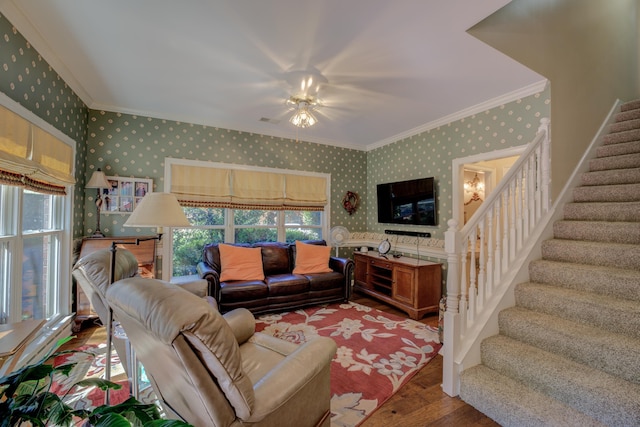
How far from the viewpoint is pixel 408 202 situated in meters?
4.50

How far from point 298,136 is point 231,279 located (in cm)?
256

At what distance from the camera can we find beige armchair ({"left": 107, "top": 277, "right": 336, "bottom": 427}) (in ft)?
3.21

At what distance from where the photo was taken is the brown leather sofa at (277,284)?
346 cm

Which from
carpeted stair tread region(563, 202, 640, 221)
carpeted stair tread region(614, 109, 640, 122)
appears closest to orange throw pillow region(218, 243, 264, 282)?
carpeted stair tread region(563, 202, 640, 221)

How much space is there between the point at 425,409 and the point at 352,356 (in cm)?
83

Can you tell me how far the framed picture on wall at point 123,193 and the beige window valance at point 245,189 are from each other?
1.23ft

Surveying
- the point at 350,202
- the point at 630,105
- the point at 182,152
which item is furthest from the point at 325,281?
the point at 630,105

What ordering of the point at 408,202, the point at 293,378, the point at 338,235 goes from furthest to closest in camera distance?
the point at 338,235, the point at 408,202, the point at 293,378

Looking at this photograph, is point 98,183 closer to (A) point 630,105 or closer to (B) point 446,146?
(B) point 446,146

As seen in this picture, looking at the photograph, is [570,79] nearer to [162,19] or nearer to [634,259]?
[634,259]

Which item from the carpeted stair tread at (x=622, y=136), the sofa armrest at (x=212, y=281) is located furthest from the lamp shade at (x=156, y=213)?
the carpeted stair tread at (x=622, y=136)

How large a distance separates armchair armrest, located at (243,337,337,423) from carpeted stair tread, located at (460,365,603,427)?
106cm

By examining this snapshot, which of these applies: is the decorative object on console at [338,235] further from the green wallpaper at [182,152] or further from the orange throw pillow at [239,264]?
the orange throw pillow at [239,264]

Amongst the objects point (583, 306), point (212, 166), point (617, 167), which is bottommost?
point (583, 306)
